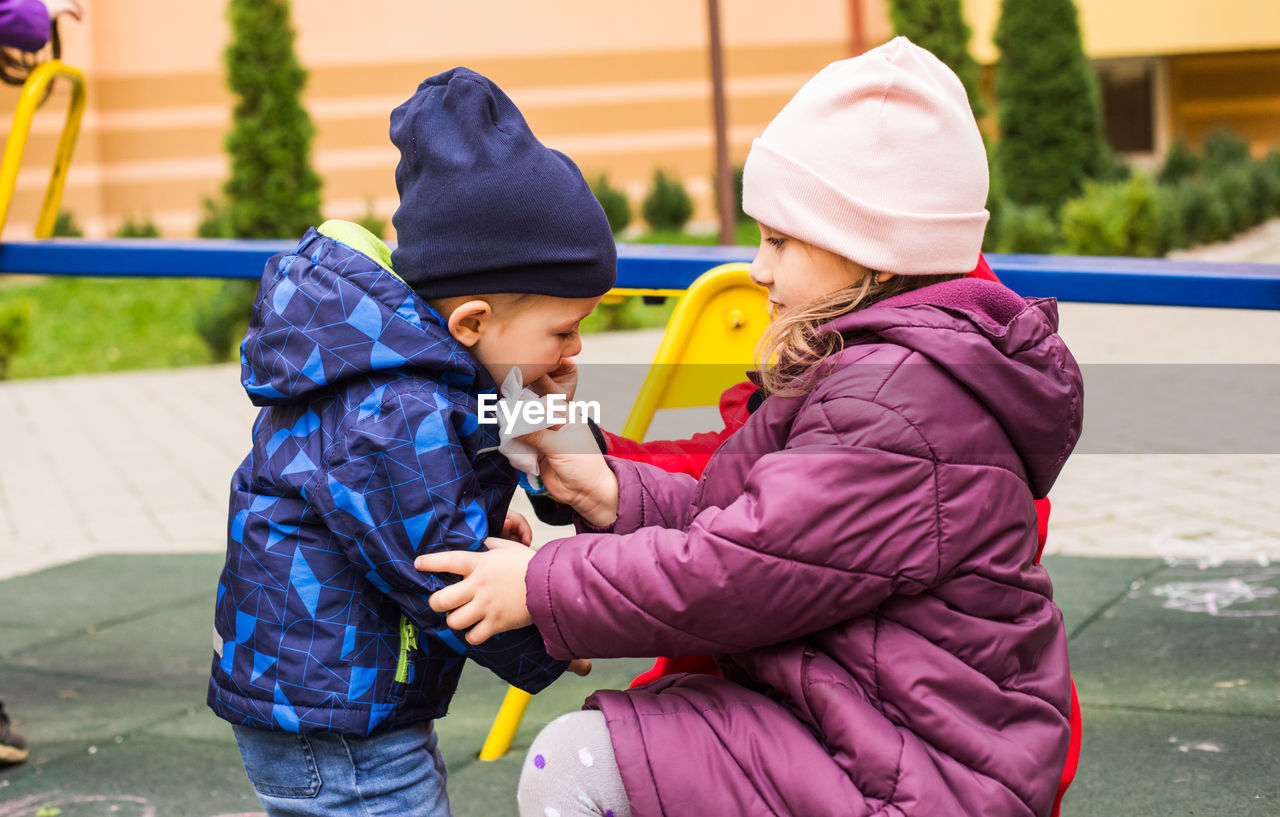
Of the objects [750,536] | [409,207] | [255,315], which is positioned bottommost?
[750,536]

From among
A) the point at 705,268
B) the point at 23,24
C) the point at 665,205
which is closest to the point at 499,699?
the point at 705,268

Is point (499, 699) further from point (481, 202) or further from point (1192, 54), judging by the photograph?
point (1192, 54)

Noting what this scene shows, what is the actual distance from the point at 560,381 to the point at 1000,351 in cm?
58

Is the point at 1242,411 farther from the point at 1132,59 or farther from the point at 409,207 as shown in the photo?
the point at 1132,59

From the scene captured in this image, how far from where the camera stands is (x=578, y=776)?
4.68 feet

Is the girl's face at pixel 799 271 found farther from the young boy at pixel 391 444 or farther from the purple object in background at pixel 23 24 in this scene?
the purple object in background at pixel 23 24

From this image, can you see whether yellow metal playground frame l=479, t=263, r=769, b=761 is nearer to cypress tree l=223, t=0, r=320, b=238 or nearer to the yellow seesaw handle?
the yellow seesaw handle

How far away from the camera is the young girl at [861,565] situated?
4.40 ft

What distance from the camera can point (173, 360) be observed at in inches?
407

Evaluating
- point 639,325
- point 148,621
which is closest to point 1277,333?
point 639,325

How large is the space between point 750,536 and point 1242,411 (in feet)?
18.3

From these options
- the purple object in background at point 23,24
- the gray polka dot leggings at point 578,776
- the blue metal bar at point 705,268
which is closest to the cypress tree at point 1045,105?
the blue metal bar at point 705,268

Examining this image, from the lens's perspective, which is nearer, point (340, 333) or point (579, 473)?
point (340, 333)

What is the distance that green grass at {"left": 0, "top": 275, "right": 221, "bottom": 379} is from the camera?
33.9 ft
